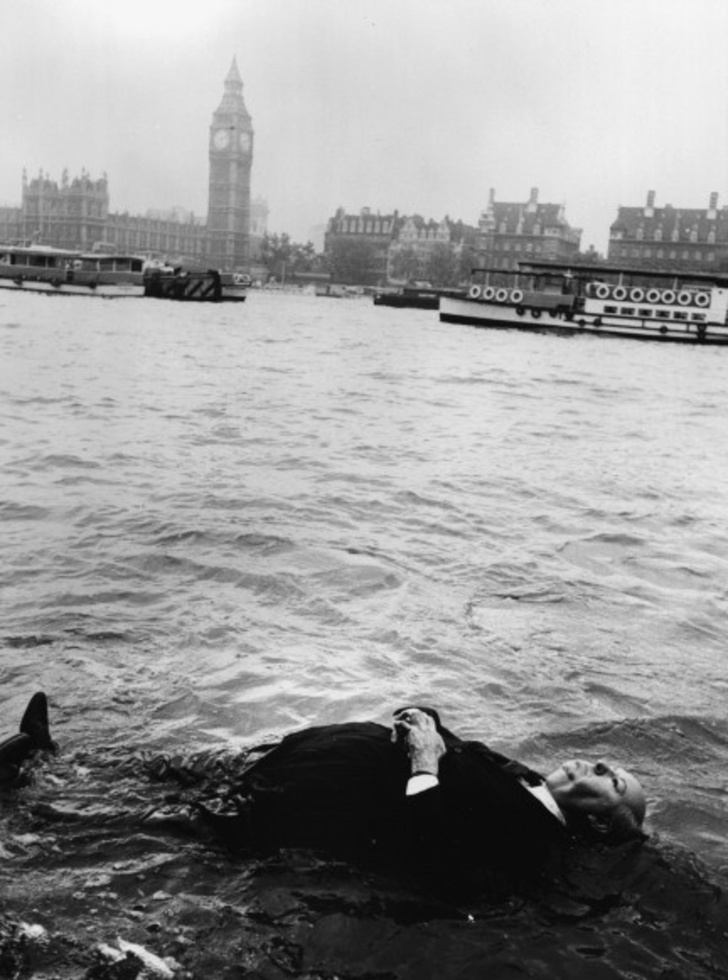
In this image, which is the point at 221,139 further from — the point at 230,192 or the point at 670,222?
the point at 670,222

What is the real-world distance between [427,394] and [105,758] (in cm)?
1944

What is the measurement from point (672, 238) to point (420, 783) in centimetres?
Result: 13806

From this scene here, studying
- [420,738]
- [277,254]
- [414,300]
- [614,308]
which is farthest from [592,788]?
[277,254]

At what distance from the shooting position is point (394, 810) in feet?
11.9

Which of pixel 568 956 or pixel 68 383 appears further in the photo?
pixel 68 383

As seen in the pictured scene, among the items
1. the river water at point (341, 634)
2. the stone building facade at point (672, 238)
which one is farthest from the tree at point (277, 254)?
the river water at point (341, 634)

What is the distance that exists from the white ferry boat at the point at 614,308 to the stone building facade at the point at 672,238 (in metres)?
72.6

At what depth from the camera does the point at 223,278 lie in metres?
81.6

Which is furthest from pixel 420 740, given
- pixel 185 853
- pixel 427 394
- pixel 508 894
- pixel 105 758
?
pixel 427 394

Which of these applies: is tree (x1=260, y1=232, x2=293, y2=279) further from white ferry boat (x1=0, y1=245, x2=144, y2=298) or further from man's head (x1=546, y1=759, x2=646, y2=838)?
man's head (x1=546, y1=759, x2=646, y2=838)

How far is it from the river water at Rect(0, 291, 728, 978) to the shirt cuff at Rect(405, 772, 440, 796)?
463 mm

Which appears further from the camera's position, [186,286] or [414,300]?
[414,300]

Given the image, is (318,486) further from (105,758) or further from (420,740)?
(420,740)

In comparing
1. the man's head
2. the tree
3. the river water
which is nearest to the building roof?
the tree
